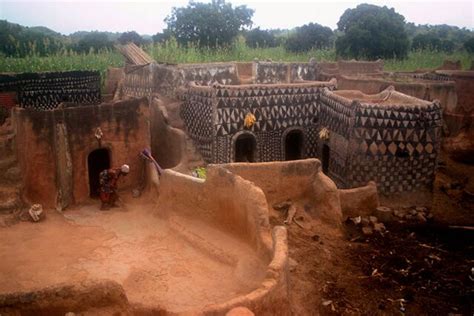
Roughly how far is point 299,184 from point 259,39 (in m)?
33.9

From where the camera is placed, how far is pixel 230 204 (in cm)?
947

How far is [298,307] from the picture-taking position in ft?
27.6

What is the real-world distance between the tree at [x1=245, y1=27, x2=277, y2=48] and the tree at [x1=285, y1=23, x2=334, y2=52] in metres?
2.54

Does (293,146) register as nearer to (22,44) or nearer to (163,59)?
(163,59)

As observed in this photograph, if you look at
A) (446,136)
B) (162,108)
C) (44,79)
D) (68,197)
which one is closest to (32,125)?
(68,197)

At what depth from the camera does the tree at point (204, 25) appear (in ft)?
109

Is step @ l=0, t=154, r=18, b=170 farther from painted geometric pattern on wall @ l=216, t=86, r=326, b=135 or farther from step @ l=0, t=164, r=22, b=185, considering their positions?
painted geometric pattern on wall @ l=216, t=86, r=326, b=135

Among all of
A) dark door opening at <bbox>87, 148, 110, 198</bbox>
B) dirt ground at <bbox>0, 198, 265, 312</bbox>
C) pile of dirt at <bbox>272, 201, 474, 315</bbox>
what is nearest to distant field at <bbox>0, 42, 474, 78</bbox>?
dark door opening at <bbox>87, 148, 110, 198</bbox>

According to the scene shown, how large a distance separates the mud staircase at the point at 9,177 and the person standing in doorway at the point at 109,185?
1920mm

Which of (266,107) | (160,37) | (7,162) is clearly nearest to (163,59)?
(266,107)

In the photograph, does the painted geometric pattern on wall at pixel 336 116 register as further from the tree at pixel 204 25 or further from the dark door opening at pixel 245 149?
the tree at pixel 204 25

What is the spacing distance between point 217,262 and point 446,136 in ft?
44.8

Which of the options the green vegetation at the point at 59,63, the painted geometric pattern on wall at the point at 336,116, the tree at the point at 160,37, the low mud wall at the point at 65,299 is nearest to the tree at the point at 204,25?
the tree at the point at 160,37

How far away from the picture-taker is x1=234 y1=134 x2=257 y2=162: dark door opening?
16.8m
